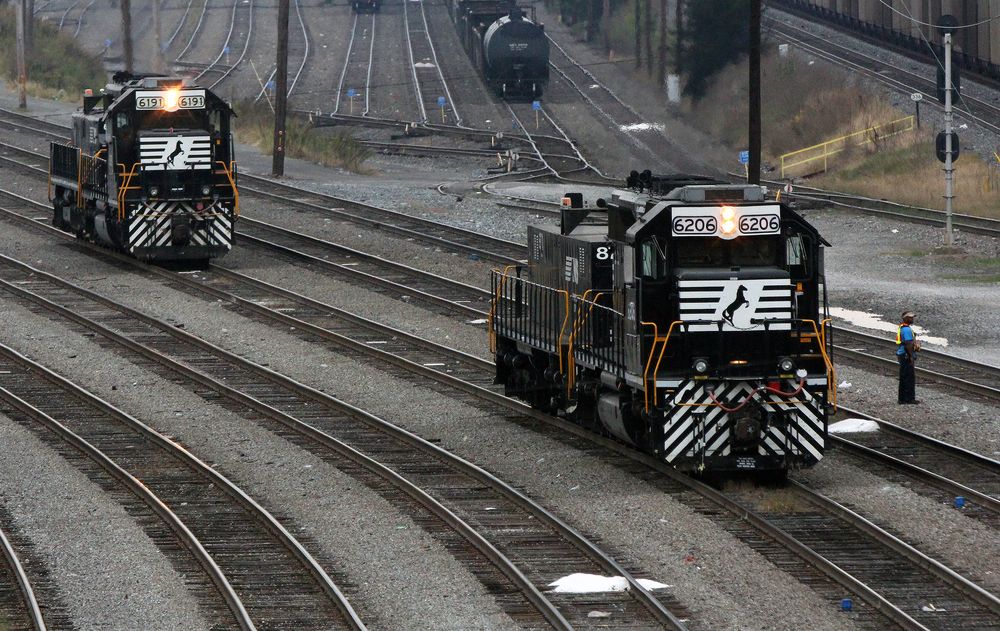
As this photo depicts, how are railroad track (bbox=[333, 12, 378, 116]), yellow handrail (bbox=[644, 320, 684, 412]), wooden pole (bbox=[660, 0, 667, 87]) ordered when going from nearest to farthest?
yellow handrail (bbox=[644, 320, 684, 412]) → wooden pole (bbox=[660, 0, 667, 87]) → railroad track (bbox=[333, 12, 378, 116])

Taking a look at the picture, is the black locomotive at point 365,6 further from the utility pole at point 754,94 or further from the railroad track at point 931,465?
the railroad track at point 931,465

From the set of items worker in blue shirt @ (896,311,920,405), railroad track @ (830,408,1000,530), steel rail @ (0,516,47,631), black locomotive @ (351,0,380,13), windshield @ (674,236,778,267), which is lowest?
steel rail @ (0,516,47,631)

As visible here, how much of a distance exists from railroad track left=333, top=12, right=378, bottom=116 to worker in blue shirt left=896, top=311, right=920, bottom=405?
49.2 meters

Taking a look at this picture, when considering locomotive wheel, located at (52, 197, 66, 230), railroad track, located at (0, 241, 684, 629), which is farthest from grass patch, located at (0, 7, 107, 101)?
railroad track, located at (0, 241, 684, 629)

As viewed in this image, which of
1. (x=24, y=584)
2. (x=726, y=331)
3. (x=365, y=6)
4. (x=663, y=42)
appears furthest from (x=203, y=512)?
(x=365, y=6)

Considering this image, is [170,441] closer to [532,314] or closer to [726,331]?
[532,314]

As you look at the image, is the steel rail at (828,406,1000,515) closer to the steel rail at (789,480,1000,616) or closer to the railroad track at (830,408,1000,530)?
the railroad track at (830,408,1000,530)

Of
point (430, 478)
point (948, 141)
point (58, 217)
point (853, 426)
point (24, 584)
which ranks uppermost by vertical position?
point (948, 141)

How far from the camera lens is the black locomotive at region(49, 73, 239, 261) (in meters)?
31.7

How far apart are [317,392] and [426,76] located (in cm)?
5747

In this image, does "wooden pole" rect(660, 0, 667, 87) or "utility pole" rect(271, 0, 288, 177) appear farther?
"wooden pole" rect(660, 0, 667, 87)

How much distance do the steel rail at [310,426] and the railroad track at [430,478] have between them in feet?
0.06

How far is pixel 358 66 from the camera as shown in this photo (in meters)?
82.2

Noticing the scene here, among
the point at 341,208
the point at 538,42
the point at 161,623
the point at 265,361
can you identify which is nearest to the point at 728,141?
the point at 538,42
